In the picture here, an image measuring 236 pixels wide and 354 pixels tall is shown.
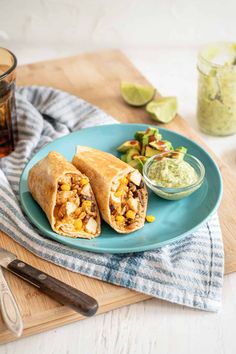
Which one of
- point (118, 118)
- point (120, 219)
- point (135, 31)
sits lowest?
point (135, 31)

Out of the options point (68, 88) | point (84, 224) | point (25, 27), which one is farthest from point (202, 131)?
point (25, 27)

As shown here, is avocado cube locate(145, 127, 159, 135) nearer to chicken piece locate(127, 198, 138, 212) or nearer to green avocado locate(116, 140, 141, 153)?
green avocado locate(116, 140, 141, 153)

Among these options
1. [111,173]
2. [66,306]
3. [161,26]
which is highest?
[111,173]

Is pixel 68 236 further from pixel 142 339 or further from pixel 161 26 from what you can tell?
pixel 161 26

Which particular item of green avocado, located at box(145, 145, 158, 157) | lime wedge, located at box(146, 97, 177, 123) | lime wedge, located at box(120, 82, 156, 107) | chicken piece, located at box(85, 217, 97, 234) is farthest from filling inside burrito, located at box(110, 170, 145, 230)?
lime wedge, located at box(120, 82, 156, 107)

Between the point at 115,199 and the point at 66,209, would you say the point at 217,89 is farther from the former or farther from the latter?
the point at 66,209

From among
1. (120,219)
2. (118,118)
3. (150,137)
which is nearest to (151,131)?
(150,137)

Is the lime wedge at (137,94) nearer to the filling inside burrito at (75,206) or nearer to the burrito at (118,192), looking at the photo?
the burrito at (118,192)
